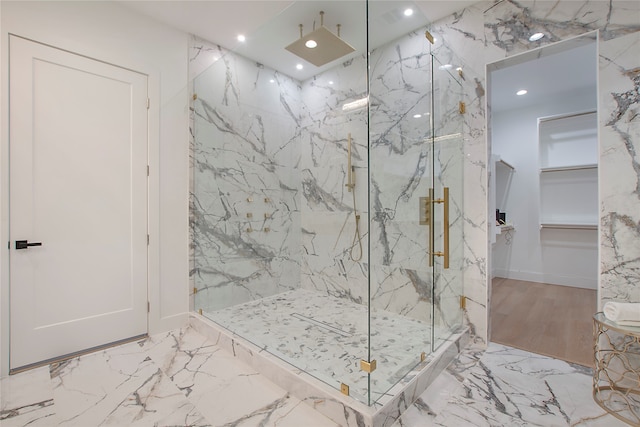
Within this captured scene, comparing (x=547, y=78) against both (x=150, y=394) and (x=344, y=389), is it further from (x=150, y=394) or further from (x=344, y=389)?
(x=150, y=394)

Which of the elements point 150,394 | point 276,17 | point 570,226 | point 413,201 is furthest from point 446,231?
point 570,226

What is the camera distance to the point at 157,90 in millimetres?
2613

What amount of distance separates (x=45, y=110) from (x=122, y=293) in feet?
4.84

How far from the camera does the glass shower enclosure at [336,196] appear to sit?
1.93 meters

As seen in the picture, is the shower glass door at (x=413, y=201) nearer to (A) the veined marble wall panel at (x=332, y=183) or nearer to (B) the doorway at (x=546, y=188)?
(A) the veined marble wall panel at (x=332, y=183)

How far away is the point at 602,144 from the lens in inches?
72.8

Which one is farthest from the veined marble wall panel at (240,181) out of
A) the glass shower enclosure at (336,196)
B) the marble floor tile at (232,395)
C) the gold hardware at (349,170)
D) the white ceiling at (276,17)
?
the marble floor tile at (232,395)

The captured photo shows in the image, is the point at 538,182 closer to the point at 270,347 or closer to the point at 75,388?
the point at 270,347

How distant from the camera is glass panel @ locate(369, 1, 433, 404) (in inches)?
72.3

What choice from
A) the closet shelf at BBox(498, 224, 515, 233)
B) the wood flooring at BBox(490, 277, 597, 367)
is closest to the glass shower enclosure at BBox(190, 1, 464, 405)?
the wood flooring at BBox(490, 277, 597, 367)

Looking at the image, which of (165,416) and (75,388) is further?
(75,388)

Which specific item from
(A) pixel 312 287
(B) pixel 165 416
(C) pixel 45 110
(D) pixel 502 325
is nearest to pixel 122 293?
(B) pixel 165 416

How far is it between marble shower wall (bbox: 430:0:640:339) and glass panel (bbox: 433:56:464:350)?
4.7 inches

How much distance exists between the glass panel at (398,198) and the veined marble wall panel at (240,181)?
4.97ft
